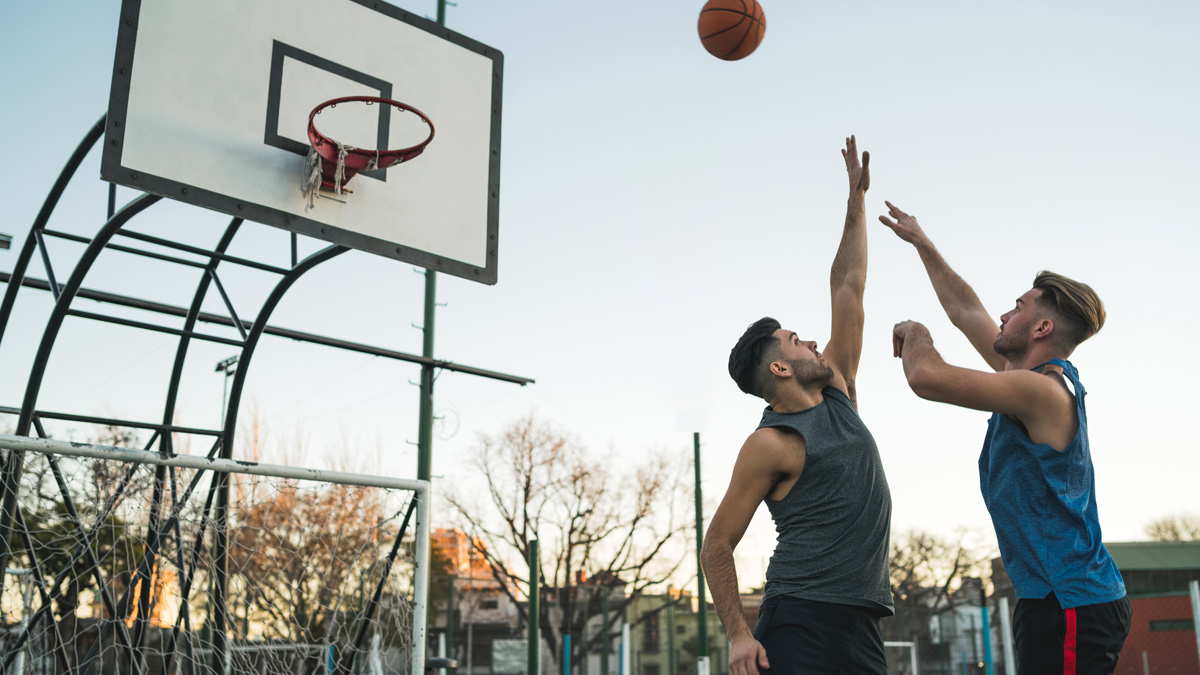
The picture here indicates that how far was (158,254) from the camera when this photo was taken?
6.18 meters

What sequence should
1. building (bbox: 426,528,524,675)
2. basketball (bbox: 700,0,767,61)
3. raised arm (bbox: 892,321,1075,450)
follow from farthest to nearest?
building (bbox: 426,528,524,675), basketball (bbox: 700,0,767,61), raised arm (bbox: 892,321,1075,450)

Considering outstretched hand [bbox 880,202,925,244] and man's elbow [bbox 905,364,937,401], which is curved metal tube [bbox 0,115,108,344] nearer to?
outstretched hand [bbox 880,202,925,244]

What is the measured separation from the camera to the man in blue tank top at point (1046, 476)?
2723 millimetres

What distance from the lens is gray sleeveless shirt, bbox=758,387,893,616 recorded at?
9.02ft

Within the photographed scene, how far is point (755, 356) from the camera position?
3.11 m

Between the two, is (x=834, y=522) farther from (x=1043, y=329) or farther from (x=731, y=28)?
(x=731, y=28)

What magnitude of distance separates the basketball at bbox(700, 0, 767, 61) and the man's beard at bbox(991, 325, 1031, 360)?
3083mm

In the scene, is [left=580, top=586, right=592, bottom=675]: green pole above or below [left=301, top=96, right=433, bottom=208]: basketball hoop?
below

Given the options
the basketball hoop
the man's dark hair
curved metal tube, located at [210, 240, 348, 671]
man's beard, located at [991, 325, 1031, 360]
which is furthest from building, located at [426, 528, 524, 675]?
man's beard, located at [991, 325, 1031, 360]

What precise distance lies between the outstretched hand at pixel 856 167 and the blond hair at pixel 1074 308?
913mm

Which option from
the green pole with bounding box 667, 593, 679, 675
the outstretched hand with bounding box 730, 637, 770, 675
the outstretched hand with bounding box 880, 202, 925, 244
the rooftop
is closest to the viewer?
the outstretched hand with bounding box 730, 637, 770, 675

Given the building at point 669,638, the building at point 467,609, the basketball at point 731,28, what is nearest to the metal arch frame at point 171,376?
the basketball at point 731,28

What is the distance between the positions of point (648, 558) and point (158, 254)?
24120mm

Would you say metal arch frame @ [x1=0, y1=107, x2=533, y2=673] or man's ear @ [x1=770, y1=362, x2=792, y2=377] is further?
metal arch frame @ [x1=0, y1=107, x2=533, y2=673]
